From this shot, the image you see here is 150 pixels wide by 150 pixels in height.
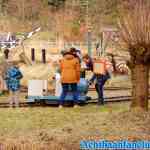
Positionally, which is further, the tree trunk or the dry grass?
the tree trunk

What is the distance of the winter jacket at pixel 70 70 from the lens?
1806 cm

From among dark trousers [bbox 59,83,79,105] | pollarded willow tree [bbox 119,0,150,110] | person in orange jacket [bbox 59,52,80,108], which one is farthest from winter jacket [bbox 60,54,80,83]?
pollarded willow tree [bbox 119,0,150,110]

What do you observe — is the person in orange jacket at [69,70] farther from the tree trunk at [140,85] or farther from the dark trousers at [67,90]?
the tree trunk at [140,85]

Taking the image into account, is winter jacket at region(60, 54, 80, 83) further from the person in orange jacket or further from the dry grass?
the dry grass

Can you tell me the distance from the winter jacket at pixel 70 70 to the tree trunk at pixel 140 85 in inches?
153

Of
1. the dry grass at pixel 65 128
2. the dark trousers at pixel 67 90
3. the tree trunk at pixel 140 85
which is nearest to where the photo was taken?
the dry grass at pixel 65 128

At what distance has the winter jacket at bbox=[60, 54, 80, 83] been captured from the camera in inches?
711

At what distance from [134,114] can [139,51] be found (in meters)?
1.39

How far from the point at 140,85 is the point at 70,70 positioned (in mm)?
4099

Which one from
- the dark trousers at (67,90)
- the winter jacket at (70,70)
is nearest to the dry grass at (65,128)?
the winter jacket at (70,70)

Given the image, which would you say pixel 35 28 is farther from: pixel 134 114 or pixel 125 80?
pixel 134 114

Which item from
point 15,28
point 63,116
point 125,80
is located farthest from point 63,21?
point 63,116

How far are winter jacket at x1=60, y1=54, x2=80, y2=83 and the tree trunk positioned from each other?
153 inches

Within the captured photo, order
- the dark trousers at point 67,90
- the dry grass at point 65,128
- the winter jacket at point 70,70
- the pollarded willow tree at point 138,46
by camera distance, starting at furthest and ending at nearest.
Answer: the dark trousers at point 67,90 → the winter jacket at point 70,70 → the pollarded willow tree at point 138,46 → the dry grass at point 65,128
